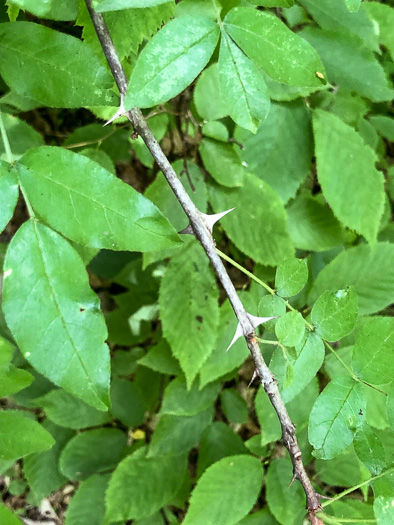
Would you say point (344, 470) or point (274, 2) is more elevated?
point (274, 2)

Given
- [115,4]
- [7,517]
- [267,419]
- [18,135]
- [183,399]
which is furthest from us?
[183,399]

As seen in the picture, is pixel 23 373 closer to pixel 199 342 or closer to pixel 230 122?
pixel 199 342

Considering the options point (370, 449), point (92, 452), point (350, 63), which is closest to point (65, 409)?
point (92, 452)

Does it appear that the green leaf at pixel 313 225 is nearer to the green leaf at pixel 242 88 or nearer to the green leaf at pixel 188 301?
the green leaf at pixel 188 301

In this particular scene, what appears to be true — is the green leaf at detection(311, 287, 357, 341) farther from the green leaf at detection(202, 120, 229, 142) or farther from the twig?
the green leaf at detection(202, 120, 229, 142)

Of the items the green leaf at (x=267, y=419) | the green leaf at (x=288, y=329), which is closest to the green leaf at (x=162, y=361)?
the green leaf at (x=267, y=419)

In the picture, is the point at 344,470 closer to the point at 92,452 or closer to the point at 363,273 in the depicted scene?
the point at 363,273
